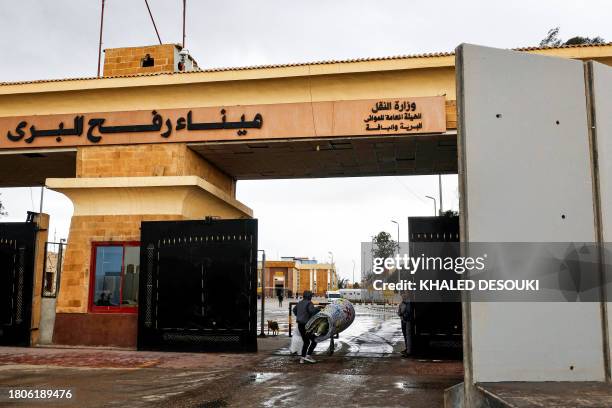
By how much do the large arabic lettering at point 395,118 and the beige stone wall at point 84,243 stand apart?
18.8 feet

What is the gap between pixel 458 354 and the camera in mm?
12492

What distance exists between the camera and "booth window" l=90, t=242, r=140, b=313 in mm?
14969

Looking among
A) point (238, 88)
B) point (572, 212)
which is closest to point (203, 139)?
point (238, 88)

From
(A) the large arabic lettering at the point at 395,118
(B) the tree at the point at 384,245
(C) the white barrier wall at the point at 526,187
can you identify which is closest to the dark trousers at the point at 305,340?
(A) the large arabic lettering at the point at 395,118

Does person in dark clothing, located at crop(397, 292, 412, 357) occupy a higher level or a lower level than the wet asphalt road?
higher

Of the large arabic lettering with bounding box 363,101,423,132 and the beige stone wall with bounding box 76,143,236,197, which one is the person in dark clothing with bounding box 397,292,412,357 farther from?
the beige stone wall with bounding box 76,143,236,197

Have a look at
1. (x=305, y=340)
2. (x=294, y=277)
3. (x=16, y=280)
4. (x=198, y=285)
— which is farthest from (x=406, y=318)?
(x=294, y=277)

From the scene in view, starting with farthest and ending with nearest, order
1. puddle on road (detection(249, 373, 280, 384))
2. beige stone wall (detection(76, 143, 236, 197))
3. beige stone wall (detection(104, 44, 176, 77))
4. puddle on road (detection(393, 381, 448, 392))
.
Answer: beige stone wall (detection(104, 44, 176, 77)) < beige stone wall (detection(76, 143, 236, 197)) < puddle on road (detection(249, 373, 280, 384)) < puddle on road (detection(393, 381, 448, 392))

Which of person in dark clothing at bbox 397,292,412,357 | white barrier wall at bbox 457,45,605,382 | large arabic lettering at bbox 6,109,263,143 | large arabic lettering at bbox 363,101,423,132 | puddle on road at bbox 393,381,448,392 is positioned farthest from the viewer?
large arabic lettering at bbox 6,109,263,143

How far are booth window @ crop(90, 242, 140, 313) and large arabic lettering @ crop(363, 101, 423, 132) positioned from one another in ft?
23.1

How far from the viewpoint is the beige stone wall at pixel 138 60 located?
16.7 meters

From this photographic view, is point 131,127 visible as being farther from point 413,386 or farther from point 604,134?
point 604,134

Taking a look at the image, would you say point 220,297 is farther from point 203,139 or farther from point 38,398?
point 38,398

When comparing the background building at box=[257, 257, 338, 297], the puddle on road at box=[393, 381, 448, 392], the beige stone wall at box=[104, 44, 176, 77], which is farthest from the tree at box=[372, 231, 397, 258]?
the puddle on road at box=[393, 381, 448, 392]
